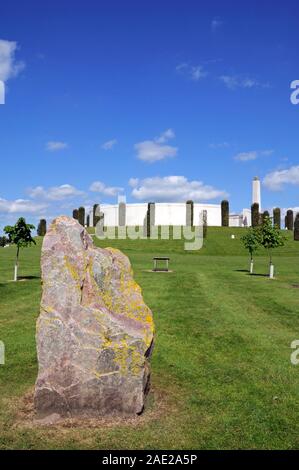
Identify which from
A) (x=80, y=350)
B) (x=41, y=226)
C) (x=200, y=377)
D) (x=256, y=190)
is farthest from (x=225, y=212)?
(x=80, y=350)

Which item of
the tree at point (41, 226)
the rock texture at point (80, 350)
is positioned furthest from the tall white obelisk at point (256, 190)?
the rock texture at point (80, 350)

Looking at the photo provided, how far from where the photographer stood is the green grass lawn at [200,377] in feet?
22.4

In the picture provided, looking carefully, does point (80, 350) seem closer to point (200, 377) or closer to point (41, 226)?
point (200, 377)

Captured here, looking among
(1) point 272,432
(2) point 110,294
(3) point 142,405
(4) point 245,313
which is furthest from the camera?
(4) point 245,313

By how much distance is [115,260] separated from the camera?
863cm

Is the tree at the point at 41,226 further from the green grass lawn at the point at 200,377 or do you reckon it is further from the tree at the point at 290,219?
the green grass lawn at the point at 200,377

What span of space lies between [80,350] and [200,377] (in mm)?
3398

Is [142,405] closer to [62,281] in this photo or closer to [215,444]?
[215,444]

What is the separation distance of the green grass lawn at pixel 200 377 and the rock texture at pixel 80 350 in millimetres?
402

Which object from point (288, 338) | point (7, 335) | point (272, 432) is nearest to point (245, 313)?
point (288, 338)

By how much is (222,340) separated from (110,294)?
18.4 ft

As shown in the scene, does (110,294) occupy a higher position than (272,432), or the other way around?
(110,294)

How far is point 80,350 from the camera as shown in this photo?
291 inches

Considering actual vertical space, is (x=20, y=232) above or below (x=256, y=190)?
below
